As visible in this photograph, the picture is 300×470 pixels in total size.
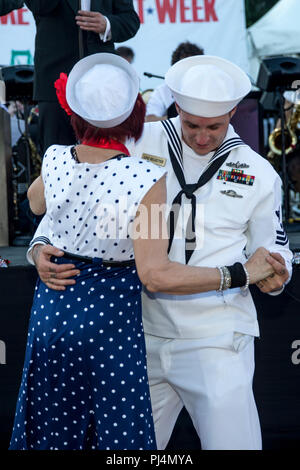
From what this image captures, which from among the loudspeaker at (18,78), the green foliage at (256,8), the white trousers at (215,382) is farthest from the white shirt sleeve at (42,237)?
the green foliage at (256,8)

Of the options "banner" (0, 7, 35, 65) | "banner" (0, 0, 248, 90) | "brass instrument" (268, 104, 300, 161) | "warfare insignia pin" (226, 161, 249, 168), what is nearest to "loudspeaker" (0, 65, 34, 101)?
"banner" (0, 7, 35, 65)

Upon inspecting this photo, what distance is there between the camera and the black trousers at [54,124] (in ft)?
12.8

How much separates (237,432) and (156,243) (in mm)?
917

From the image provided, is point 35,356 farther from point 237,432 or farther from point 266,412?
point 266,412

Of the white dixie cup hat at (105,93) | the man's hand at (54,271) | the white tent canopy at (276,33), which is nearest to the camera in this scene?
the white dixie cup hat at (105,93)

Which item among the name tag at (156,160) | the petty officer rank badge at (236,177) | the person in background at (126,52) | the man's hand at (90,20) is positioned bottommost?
the person in background at (126,52)

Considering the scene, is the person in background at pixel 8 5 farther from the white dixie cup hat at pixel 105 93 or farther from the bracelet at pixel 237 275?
the bracelet at pixel 237 275

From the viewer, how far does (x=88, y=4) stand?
11.6ft

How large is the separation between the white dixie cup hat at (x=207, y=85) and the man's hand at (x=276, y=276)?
579 millimetres

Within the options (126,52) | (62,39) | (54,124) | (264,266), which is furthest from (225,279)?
(126,52)

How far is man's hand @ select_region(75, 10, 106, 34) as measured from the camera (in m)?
3.49

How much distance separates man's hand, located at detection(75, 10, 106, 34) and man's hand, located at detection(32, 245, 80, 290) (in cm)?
165

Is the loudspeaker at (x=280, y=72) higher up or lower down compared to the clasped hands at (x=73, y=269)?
lower down

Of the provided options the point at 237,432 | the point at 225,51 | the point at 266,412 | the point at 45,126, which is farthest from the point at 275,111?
the point at 237,432
